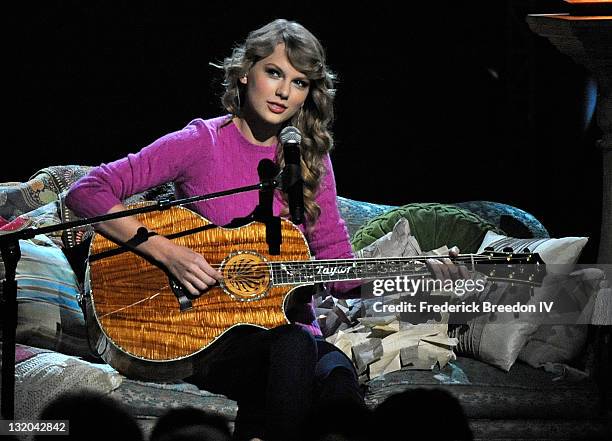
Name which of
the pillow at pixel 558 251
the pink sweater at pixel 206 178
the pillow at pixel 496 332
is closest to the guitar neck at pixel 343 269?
the pink sweater at pixel 206 178

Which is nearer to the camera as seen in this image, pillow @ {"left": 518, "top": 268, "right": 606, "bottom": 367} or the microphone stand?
the microphone stand

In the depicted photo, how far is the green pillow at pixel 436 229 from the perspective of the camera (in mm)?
4160

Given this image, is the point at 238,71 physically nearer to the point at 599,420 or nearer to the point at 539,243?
the point at 539,243

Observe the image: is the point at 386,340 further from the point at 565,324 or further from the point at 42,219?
the point at 42,219

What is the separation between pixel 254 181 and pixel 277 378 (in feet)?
2.44

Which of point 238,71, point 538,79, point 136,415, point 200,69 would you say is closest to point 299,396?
point 136,415

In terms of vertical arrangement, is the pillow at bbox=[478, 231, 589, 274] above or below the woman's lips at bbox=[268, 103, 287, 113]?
below

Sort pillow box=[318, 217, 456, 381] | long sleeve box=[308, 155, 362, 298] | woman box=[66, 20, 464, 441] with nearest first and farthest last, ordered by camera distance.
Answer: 1. woman box=[66, 20, 464, 441]
2. long sleeve box=[308, 155, 362, 298]
3. pillow box=[318, 217, 456, 381]

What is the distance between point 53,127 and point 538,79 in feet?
8.16

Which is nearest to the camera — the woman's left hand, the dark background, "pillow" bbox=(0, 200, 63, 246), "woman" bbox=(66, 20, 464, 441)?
"woman" bbox=(66, 20, 464, 441)

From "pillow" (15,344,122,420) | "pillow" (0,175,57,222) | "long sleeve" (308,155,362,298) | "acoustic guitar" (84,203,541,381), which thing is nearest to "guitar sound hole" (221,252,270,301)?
"acoustic guitar" (84,203,541,381)

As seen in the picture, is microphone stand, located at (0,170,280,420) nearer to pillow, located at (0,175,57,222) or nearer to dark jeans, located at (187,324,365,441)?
dark jeans, located at (187,324,365,441)

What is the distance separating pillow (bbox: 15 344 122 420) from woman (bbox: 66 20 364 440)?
314 mm

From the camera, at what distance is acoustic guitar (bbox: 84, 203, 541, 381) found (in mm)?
3064
